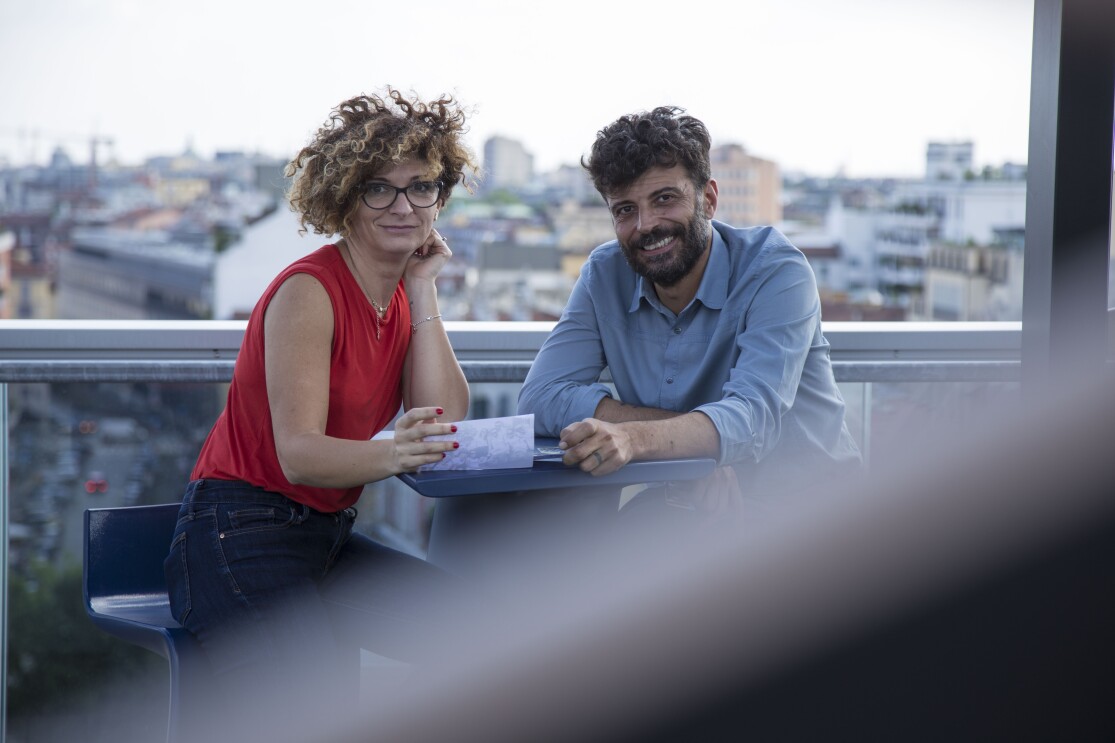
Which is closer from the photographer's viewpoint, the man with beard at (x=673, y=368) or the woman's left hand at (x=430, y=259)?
the man with beard at (x=673, y=368)

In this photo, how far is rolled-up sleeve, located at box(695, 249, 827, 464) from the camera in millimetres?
2160

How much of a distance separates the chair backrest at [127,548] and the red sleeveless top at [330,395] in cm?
14

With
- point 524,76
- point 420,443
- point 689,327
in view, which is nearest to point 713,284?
point 689,327

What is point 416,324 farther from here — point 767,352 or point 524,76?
point 524,76

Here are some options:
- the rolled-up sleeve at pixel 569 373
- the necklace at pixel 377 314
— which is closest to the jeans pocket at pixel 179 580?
the necklace at pixel 377 314

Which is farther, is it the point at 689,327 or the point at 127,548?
the point at 689,327

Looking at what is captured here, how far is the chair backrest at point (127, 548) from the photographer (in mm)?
2096

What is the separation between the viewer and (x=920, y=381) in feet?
10.2

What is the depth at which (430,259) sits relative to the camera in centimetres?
242

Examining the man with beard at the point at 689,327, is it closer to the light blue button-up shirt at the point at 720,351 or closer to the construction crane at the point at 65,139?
the light blue button-up shirt at the point at 720,351

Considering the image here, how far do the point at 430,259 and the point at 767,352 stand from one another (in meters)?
0.74

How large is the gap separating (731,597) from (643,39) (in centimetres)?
4773

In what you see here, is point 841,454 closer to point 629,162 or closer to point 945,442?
point 629,162

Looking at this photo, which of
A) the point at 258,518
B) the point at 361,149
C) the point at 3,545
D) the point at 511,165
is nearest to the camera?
the point at 258,518
